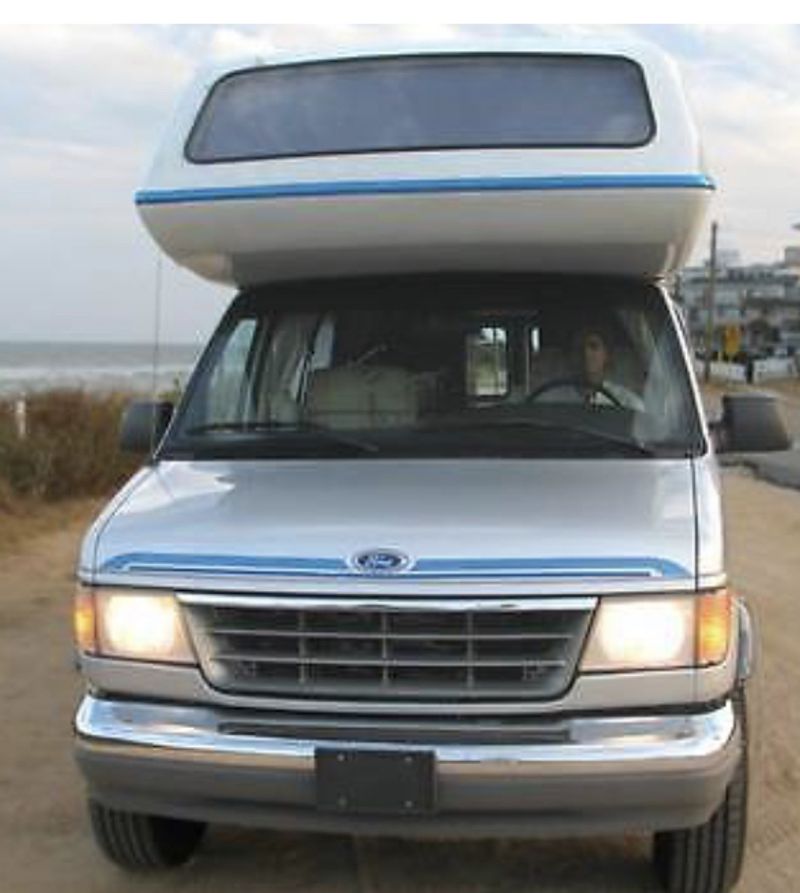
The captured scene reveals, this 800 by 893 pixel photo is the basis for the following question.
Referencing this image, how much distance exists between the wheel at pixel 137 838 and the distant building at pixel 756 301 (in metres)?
80.1

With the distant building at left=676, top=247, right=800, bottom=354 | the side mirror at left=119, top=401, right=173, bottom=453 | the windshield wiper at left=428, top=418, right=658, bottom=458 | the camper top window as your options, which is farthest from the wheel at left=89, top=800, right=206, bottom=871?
the distant building at left=676, top=247, right=800, bottom=354

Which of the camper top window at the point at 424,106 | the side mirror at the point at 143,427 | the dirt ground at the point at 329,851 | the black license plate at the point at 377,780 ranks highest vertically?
the camper top window at the point at 424,106

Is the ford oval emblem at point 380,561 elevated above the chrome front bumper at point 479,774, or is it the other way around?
the ford oval emblem at point 380,561

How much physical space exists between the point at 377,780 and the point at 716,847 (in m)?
1.18

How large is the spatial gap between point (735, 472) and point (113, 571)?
15733 mm

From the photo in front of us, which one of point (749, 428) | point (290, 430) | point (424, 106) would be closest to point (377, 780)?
point (290, 430)

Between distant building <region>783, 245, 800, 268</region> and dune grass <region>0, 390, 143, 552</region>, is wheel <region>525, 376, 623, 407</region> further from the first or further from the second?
distant building <region>783, 245, 800, 268</region>

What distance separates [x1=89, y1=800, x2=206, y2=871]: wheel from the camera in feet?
15.3

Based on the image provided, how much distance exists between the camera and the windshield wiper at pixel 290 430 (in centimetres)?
493

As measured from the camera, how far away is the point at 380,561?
4.00 meters

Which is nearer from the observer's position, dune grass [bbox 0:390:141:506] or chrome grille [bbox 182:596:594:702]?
chrome grille [bbox 182:596:594:702]

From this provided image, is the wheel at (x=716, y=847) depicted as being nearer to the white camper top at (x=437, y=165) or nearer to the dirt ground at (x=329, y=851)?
the dirt ground at (x=329, y=851)

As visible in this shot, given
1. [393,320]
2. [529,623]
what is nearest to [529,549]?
[529,623]

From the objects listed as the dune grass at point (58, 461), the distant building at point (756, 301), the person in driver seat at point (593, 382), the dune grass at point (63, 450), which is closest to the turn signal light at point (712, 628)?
the person in driver seat at point (593, 382)
